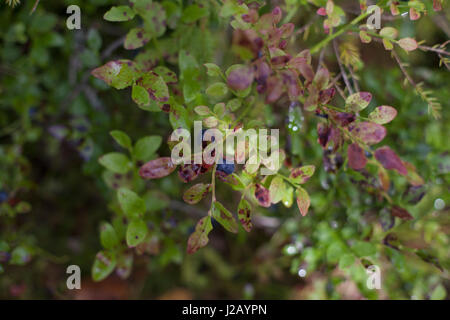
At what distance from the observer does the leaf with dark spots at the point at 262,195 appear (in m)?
0.69

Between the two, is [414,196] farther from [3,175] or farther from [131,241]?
[3,175]

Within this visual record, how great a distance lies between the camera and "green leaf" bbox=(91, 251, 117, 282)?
0.89 m

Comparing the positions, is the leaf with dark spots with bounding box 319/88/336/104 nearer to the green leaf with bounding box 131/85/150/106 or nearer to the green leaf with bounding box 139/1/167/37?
the green leaf with bounding box 131/85/150/106

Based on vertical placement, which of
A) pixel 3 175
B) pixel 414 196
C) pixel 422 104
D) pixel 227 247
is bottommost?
pixel 227 247

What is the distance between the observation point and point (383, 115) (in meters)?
0.65

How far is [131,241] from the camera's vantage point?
0.78 metres

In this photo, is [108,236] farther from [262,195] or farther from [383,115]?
[383,115]

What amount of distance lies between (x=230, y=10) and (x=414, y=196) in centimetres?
68

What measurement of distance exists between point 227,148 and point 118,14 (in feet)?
1.22

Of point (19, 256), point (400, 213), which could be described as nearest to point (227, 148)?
point (400, 213)

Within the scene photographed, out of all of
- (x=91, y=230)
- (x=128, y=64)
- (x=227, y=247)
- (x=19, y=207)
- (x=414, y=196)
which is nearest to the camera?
(x=128, y=64)

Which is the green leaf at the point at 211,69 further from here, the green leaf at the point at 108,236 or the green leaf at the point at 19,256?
the green leaf at the point at 19,256
